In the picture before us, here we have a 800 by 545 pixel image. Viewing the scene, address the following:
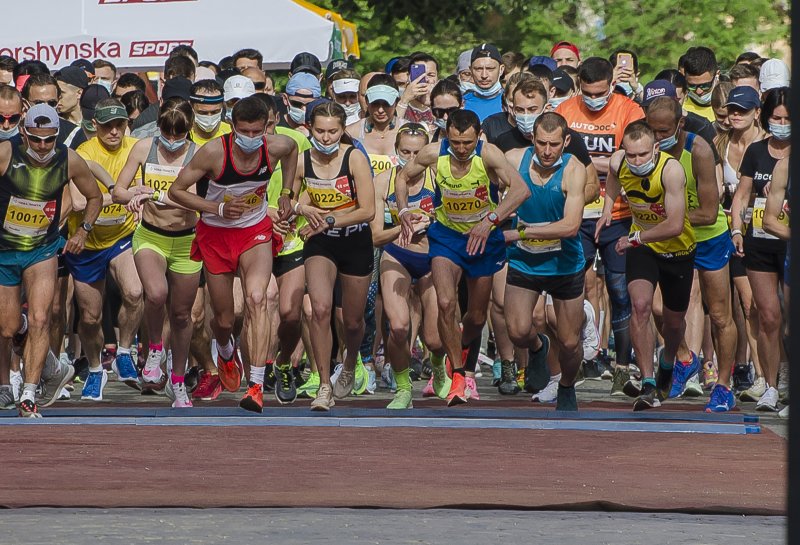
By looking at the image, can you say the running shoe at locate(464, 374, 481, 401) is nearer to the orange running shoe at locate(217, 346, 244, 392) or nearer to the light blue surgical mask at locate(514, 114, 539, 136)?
the orange running shoe at locate(217, 346, 244, 392)

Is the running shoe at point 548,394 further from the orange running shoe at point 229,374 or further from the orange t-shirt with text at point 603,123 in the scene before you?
the orange running shoe at point 229,374

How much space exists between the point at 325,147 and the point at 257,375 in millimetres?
1584

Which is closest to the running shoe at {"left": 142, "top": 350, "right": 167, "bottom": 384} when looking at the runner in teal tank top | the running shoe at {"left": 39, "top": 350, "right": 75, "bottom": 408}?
the running shoe at {"left": 39, "top": 350, "right": 75, "bottom": 408}

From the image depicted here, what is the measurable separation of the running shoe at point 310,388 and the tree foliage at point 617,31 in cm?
2055

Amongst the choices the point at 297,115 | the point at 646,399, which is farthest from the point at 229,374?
the point at 646,399

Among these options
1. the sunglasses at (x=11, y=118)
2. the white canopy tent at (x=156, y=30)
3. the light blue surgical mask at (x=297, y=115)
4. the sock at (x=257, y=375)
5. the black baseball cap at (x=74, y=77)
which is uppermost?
the white canopy tent at (x=156, y=30)

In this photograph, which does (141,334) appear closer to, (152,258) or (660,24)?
(152,258)

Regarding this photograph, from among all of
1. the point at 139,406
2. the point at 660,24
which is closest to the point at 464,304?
the point at 139,406

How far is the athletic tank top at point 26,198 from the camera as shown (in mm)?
11523

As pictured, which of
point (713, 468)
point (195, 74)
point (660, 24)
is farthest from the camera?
point (660, 24)

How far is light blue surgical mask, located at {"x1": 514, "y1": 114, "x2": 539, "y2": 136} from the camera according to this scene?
12781 millimetres

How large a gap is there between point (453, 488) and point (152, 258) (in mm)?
4661

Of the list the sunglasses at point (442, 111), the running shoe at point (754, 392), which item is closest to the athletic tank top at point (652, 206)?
the running shoe at point (754, 392)

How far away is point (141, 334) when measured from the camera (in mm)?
14539
